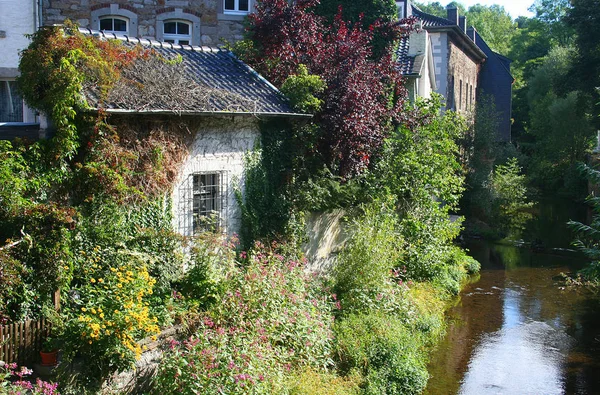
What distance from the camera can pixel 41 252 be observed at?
816cm

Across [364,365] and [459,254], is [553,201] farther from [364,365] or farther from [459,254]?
[364,365]

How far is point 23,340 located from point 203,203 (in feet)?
14.9

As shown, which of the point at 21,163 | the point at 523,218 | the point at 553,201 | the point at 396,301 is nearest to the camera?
the point at 21,163

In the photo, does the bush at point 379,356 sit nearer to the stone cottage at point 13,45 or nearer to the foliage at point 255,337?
the foliage at point 255,337

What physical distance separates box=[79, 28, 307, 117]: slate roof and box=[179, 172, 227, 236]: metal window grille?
1335 mm

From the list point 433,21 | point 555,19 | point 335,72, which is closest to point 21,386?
point 335,72

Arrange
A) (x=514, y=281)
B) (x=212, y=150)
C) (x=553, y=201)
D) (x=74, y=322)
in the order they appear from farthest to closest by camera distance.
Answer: (x=553, y=201) < (x=514, y=281) < (x=212, y=150) < (x=74, y=322)

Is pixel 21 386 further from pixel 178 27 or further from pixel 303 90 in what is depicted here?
pixel 178 27

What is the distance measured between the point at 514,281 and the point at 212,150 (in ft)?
36.2

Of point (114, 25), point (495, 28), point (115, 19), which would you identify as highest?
point (495, 28)

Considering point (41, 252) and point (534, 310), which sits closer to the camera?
point (41, 252)

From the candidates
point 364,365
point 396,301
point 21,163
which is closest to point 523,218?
point 396,301

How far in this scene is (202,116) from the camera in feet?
37.3

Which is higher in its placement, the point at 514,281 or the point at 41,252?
the point at 41,252
